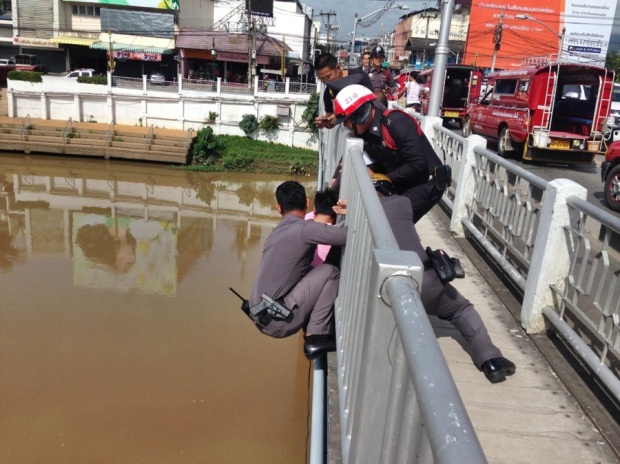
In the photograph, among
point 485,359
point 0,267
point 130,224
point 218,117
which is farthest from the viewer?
point 218,117

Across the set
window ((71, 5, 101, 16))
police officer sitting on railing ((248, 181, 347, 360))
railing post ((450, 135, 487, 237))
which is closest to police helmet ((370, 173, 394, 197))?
police officer sitting on railing ((248, 181, 347, 360))

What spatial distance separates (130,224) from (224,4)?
2942 centimetres

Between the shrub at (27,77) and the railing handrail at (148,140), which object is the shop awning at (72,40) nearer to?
the shrub at (27,77)

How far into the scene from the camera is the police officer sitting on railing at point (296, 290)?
3326mm

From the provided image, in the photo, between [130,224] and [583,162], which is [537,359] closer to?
[583,162]

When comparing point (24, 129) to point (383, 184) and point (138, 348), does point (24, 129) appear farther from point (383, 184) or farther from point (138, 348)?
point (383, 184)

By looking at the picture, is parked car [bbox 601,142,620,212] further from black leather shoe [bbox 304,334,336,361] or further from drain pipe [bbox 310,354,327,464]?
drain pipe [bbox 310,354,327,464]

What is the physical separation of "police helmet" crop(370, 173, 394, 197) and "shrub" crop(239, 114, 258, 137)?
75.4 feet

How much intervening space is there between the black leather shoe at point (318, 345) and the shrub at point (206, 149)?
846 inches

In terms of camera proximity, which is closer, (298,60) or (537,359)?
(537,359)

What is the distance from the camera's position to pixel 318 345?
327cm

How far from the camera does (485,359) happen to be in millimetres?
2984

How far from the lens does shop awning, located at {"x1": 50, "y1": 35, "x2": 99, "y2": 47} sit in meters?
34.4

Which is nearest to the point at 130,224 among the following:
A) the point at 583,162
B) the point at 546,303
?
the point at 583,162
